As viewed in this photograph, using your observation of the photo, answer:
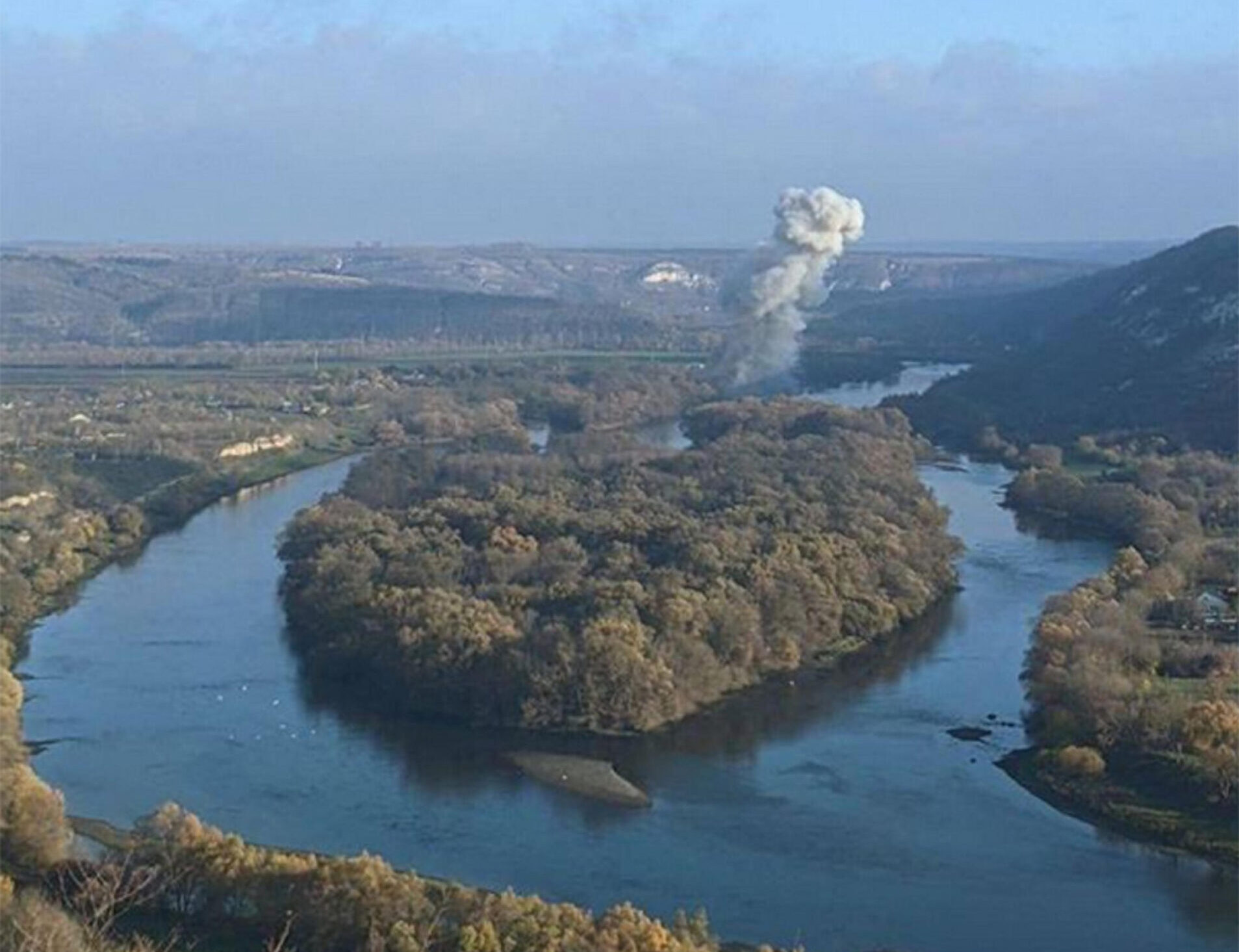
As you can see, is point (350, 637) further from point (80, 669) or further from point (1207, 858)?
Result: point (1207, 858)

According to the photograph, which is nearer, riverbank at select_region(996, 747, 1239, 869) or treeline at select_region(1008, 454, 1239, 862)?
riverbank at select_region(996, 747, 1239, 869)

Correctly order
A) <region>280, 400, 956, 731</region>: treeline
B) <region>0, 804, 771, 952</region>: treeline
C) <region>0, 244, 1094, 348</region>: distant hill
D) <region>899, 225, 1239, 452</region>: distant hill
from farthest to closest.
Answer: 1. <region>0, 244, 1094, 348</region>: distant hill
2. <region>899, 225, 1239, 452</region>: distant hill
3. <region>280, 400, 956, 731</region>: treeline
4. <region>0, 804, 771, 952</region>: treeline

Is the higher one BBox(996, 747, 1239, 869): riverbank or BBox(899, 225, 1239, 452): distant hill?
BBox(899, 225, 1239, 452): distant hill

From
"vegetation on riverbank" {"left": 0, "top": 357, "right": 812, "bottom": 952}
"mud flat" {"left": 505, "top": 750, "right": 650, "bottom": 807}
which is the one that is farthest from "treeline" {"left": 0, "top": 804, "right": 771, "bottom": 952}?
"mud flat" {"left": 505, "top": 750, "right": 650, "bottom": 807}

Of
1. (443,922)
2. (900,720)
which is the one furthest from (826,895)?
(900,720)

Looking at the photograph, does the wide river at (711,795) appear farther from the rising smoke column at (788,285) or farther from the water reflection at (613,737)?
the rising smoke column at (788,285)

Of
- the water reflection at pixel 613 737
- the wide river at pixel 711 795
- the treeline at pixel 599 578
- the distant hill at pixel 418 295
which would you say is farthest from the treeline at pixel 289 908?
the distant hill at pixel 418 295

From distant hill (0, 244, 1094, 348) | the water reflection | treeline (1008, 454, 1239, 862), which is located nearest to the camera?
treeline (1008, 454, 1239, 862)

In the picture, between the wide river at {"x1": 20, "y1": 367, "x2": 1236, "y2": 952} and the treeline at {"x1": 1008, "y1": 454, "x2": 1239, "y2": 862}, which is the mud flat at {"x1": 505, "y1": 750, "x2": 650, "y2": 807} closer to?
the wide river at {"x1": 20, "y1": 367, "x2": 1236, "y2": 952}
